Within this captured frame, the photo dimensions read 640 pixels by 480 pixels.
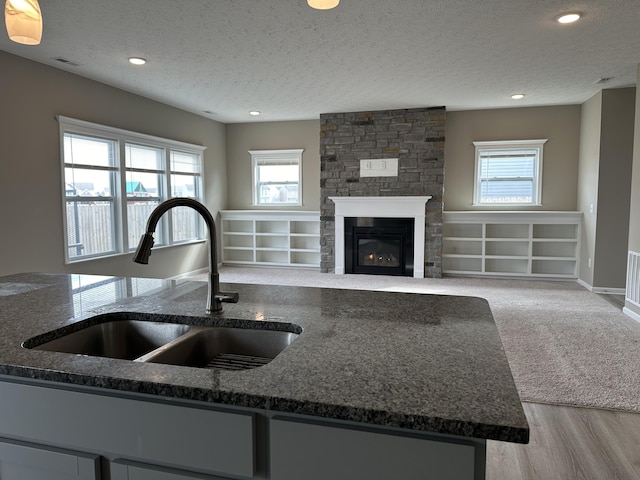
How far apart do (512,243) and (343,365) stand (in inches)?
264

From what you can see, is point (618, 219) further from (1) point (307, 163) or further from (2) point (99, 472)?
(2) point (99, 472)

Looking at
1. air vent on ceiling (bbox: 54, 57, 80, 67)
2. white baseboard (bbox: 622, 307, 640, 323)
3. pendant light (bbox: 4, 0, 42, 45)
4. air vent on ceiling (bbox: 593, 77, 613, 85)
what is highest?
air vent on ceiling (bbox: 593, 77, 613, 85)

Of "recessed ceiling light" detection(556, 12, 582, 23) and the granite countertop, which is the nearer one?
the granite countertop

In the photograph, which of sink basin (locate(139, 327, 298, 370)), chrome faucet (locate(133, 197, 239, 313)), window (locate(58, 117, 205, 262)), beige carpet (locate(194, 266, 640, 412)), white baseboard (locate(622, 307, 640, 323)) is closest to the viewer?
chrome faucet (locate(133, 197, 239, 313))

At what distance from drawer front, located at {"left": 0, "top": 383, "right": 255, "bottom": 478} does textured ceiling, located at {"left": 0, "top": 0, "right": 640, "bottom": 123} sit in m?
3.01

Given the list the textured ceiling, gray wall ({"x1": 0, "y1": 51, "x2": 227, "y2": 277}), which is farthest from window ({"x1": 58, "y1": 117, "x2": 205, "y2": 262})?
the textured ceiling

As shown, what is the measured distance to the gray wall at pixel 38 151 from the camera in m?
4.16

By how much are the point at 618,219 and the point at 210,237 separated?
20.1 feet

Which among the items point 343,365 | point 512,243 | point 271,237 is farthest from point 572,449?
point 271,237

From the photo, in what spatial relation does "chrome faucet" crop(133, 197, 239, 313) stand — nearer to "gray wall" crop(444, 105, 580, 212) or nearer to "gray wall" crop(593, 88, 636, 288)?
"gray wall" crop(593, 88, 636, 288)

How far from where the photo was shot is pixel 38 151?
4453 millimetres

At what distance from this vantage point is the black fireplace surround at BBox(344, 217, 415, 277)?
277 inches

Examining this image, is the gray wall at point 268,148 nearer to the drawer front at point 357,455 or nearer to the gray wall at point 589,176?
the gray wall at point 589,176

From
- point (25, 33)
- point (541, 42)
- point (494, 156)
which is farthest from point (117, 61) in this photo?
point (494, 156)
